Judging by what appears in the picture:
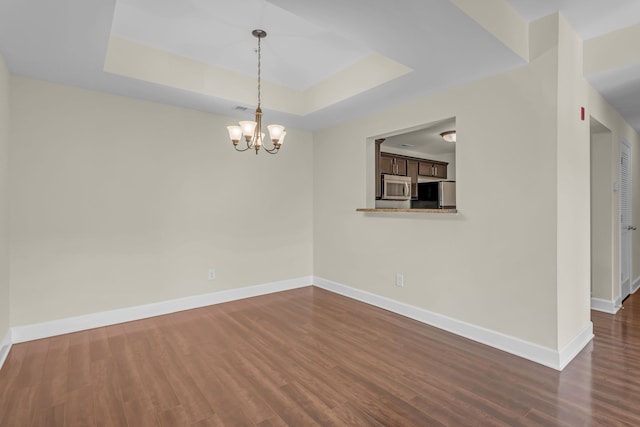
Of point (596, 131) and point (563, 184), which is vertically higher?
point (596, 131)

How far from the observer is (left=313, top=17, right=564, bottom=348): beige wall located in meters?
2.48

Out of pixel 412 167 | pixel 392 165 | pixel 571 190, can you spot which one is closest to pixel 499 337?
pixel 571 190

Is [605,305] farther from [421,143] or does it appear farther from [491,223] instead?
[421,143]

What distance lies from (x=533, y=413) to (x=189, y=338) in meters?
2.71

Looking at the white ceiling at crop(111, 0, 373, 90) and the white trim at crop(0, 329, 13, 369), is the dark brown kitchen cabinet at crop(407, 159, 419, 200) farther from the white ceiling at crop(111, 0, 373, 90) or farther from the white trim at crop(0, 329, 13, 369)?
the white trim at crop(0, 329, 13, 369)

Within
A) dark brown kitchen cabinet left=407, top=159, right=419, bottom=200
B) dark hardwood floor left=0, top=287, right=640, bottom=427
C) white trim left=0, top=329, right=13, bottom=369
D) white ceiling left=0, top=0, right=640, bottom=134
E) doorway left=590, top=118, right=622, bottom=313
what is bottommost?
dark hardwood floor left=0, top=287, right=640, bottom=427

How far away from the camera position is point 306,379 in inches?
89.7

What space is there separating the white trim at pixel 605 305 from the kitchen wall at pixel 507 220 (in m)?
0.95

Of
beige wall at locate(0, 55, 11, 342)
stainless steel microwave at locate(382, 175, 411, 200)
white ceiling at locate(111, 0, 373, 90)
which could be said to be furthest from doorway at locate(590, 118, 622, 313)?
beige wall at locate(0, 55, 11, 342)

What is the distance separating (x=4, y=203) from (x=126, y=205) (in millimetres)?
930

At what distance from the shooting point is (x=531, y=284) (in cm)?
257

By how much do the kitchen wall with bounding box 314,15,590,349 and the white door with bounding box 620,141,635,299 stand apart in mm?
1482

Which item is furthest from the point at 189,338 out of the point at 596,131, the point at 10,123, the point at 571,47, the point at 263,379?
the point at 596,131

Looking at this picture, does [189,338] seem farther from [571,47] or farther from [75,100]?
[571,47]
